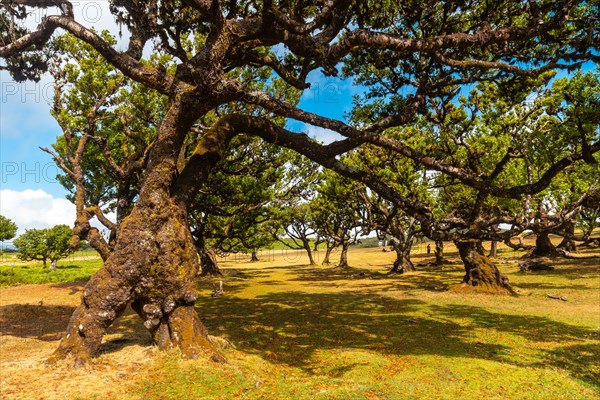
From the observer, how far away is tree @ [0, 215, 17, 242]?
63.7m

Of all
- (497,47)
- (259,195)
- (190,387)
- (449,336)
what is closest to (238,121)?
(190,387)

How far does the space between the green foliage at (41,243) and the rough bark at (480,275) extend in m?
47.9

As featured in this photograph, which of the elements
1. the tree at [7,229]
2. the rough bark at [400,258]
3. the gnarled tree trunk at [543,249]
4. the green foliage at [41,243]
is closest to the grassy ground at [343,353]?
the rough bark at [400,258]

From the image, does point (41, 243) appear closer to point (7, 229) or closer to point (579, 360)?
point (7, 229)

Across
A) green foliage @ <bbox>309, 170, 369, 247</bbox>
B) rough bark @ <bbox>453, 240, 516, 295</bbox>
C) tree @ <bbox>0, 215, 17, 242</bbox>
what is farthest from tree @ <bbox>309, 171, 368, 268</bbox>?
tree @ <bbox>0, 215, 17, 242</bbox>

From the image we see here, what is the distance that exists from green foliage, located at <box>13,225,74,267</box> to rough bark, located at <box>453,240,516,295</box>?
157 ft

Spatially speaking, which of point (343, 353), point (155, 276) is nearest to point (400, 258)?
point (343, 353)

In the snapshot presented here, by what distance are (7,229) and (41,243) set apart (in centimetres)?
2945

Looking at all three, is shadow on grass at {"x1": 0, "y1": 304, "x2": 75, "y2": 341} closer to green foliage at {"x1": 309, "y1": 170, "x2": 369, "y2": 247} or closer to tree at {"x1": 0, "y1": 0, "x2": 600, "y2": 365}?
tree at {"x1": 0, "y1": 0, "x2": 600, "y2": 365}

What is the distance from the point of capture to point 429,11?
1241 centimetres

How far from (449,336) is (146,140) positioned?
738 inches

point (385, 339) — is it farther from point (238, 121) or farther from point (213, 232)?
point (213, 232)

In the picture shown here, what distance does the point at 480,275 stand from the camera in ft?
71.5

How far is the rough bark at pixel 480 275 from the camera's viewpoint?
21.2 metres
